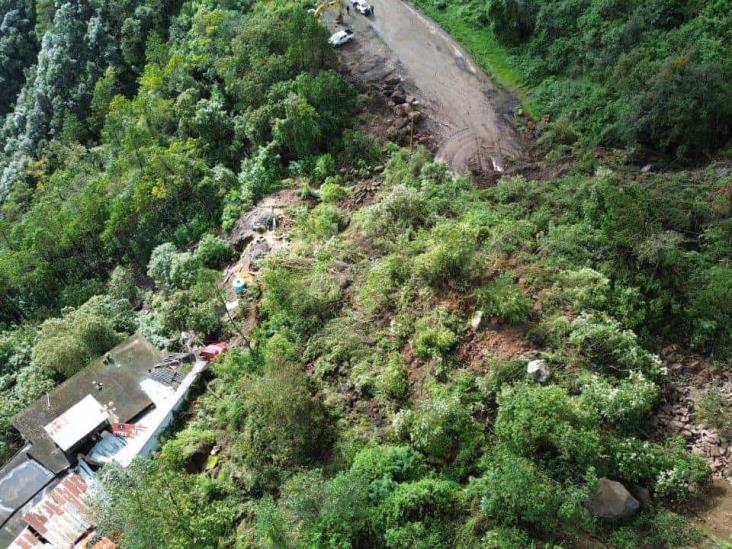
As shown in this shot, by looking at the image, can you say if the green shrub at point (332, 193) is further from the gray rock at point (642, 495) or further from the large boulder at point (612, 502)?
the gray rock at point (642, 495)

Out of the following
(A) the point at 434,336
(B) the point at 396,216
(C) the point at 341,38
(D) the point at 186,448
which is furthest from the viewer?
(C) the point at 341,38

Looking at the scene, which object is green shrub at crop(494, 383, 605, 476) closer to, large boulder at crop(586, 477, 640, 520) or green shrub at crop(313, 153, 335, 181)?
large boulder at crop(586, 477, 640, 520)

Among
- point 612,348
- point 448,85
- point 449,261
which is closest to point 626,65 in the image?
point 448,85

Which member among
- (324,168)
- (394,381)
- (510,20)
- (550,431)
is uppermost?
(510,20)

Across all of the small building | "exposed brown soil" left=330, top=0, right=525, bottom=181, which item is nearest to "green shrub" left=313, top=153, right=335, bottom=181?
"exposed brown soil" left=330, top=0, right=525, bottom=181

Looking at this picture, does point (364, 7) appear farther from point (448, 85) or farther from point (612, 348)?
point (612, 348)

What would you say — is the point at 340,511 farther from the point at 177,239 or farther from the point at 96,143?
the point at 96,143
